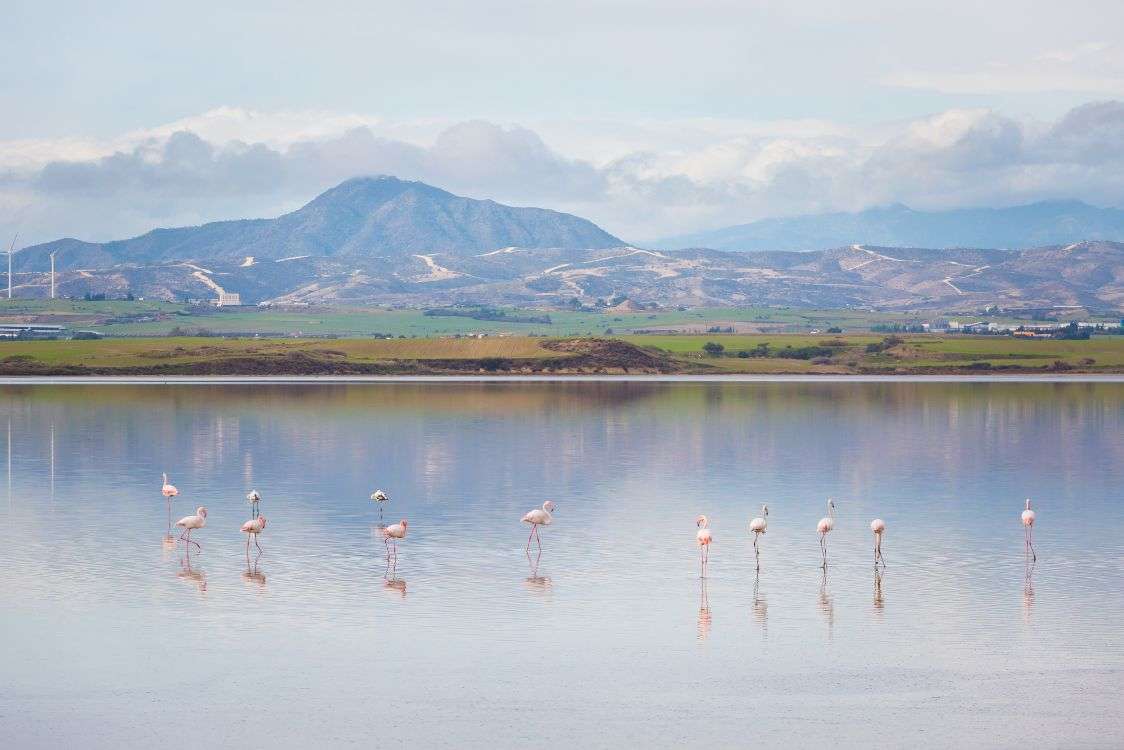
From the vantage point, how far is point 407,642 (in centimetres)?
2953

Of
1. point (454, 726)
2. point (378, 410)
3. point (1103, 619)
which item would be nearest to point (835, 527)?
point (1103, 619)

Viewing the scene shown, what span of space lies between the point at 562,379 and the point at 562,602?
14193 centimetres

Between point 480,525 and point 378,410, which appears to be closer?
point 480,525

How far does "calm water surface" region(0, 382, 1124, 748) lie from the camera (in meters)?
24.3

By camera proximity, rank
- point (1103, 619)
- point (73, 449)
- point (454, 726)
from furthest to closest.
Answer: point (73, 449) → point (1103, 619) → point (454, 726)

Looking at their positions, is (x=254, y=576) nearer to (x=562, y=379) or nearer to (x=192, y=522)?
(x=192, y=522)

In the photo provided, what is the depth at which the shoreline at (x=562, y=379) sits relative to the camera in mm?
162625

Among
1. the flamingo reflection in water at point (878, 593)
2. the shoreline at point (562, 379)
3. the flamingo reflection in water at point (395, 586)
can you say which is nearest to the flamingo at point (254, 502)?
the flamingo reflection in water at point (395, 586)

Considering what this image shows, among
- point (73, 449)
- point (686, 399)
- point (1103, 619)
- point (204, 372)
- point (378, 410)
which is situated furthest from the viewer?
point (204, 372)

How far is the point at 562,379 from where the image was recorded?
576 feet

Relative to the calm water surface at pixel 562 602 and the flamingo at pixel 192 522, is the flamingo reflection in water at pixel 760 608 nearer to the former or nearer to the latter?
the calm water surface at pixel 562 602

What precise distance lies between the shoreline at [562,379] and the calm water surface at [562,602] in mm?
93345

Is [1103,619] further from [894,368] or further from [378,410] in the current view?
[894,368]

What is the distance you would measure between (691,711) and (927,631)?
8.23 m
